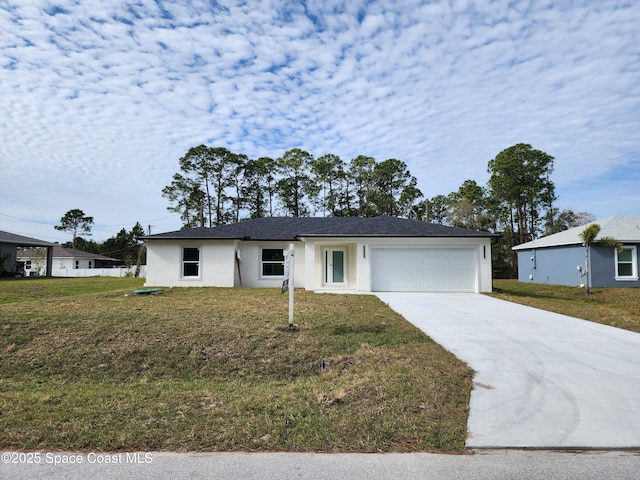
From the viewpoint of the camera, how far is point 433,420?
3822mm

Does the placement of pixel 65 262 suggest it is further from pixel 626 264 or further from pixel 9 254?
pixel 626 264

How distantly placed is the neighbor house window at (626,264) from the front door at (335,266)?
1437 cm

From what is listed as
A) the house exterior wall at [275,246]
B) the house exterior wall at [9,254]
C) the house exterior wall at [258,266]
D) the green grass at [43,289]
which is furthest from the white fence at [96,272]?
the house exterior wall at [258,266]

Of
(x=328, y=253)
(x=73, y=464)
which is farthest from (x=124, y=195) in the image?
(x=73, y=464)

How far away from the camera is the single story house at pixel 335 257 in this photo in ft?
53.1

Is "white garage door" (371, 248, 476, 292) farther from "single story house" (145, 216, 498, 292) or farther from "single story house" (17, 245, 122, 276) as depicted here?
"single story house" (17, 245, 122, 276)

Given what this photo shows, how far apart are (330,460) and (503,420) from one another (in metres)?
1.83

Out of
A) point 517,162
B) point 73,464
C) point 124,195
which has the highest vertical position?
point 517,162

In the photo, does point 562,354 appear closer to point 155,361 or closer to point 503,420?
point 503,420

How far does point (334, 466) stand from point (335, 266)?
14775 mm

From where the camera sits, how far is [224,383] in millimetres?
5340

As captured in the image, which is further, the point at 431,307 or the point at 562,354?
the point at 431,307

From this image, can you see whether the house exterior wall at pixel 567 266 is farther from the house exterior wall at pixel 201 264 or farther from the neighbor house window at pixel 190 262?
the neighbor house window at pixel 190 262

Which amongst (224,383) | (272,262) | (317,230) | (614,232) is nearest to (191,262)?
(272,262)
